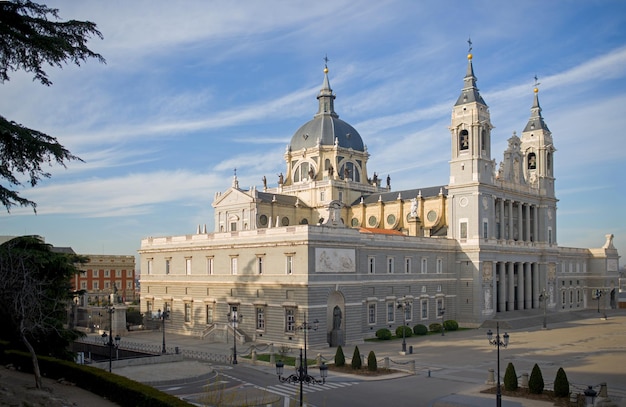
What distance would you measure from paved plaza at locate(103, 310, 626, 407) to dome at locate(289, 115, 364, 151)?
3453 cm

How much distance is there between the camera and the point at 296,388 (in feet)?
117

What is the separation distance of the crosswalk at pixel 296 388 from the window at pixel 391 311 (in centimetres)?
2609

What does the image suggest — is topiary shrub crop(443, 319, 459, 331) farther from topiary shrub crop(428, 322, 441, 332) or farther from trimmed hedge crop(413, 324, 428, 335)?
trimmed hedge crop(413, 324, 428, 335)

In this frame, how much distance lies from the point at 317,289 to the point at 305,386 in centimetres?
1775

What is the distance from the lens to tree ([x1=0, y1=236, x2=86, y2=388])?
88.6 ft

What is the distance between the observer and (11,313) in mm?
26656

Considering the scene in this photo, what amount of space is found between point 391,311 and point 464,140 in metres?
24.0

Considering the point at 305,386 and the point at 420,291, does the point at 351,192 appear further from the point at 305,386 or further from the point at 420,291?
the point at 305,386

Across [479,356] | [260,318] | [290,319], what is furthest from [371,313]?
[479,356]

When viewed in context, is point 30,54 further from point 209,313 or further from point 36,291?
point 209,313

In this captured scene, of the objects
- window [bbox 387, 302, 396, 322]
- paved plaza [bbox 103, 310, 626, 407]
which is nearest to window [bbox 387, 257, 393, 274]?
window [bbox 387, 302, 396, 322]

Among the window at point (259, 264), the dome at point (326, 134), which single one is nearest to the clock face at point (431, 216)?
the dome at point (326, 134)

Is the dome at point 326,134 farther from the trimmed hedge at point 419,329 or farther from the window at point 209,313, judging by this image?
the trimmed hedge at point 419,329

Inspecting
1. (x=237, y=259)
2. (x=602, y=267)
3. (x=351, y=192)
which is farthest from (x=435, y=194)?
(x=602, y=267)
